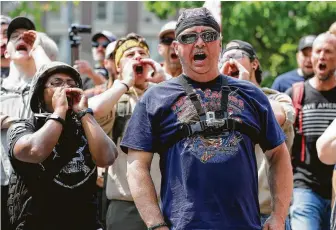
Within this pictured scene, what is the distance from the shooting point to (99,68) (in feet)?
39.4

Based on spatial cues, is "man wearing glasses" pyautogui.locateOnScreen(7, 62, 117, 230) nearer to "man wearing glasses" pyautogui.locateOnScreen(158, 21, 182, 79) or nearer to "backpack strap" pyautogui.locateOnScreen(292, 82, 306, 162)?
"man wearing glasses" pyautogui.locateOnScreen(158, 21, 182, 79)

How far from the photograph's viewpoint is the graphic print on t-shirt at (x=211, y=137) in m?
5.20

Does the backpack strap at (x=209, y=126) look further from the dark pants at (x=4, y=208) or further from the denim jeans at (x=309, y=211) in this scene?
the denim jeans at (x=309, y=211)

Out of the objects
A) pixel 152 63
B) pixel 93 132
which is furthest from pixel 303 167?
pixel 93 132

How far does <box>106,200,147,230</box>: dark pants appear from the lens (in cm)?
727

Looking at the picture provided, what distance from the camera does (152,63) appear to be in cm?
762

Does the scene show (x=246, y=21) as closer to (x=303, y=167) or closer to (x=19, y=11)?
(x=19, y=11)

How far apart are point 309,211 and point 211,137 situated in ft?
9.66

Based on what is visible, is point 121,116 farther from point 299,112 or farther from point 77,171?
point 299,112

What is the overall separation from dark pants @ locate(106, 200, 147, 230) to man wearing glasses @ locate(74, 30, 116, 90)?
3.28 metres

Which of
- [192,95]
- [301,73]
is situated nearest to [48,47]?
[192,95]

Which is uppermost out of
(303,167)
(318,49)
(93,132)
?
(318,49)

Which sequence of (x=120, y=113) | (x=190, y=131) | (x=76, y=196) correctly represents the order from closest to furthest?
(x=190, y=131) < (x=76, y=196) < (x=120, y=113)

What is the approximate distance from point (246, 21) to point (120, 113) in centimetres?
1396
